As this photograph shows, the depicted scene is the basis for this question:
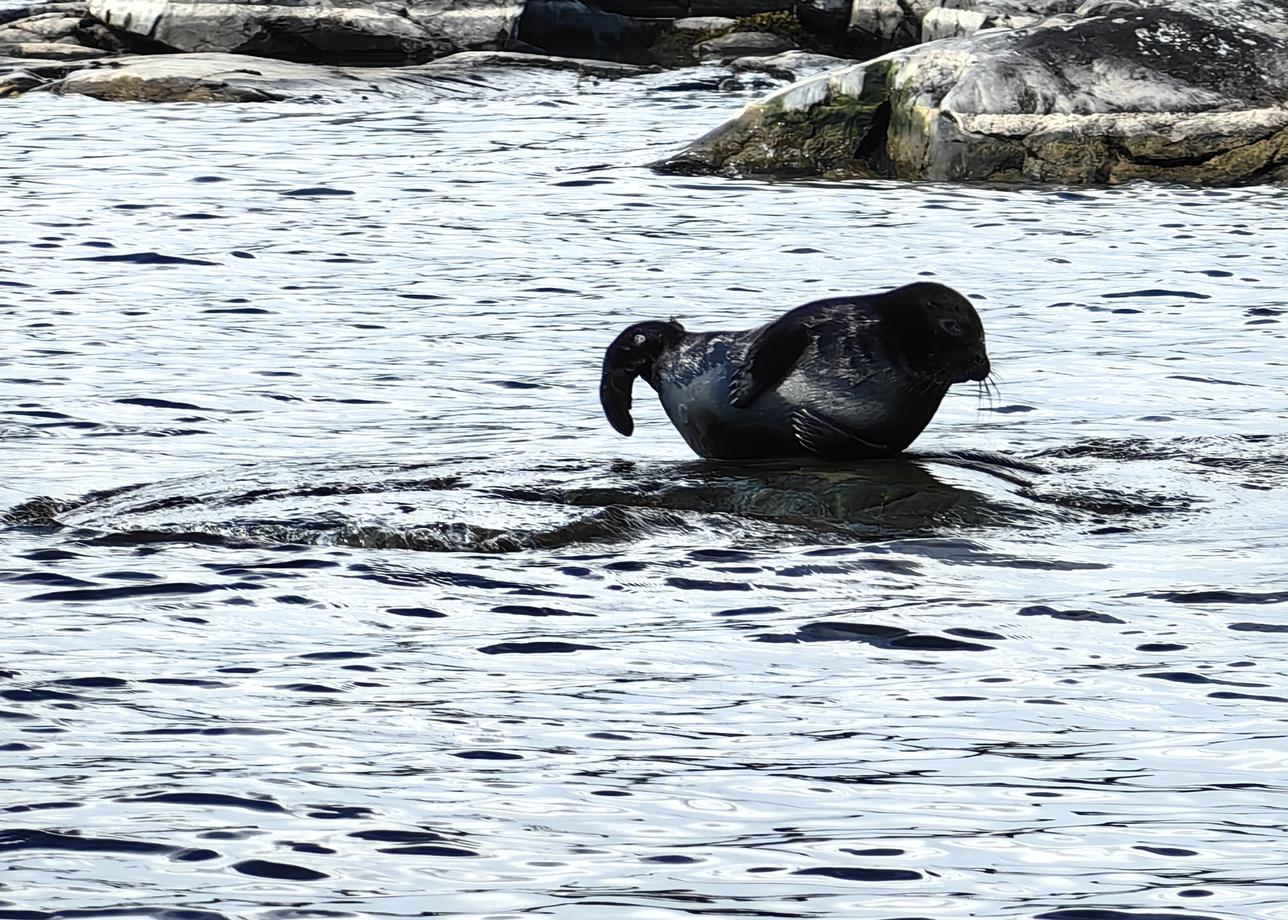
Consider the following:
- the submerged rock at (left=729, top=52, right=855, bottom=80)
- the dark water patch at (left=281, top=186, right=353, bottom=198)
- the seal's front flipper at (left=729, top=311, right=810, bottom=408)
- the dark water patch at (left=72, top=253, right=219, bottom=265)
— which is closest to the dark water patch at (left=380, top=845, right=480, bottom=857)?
the seal's front flipper at (left=729, top=311, right=810, bottom=408)

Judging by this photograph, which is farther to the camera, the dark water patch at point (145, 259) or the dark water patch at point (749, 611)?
the dark water patch at point (145, 259)

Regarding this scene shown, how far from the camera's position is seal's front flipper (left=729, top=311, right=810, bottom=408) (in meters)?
8.31

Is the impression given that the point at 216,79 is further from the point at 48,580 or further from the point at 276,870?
the point at 276,870

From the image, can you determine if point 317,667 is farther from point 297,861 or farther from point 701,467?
point 701,467

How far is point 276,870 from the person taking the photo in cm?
442

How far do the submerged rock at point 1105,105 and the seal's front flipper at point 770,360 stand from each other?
1097 centimetres

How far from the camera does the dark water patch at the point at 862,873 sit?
4371 millimetres

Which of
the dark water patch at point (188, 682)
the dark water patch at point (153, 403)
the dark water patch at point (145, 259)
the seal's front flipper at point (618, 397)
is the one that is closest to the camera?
the dark water patch at point (188, 682)

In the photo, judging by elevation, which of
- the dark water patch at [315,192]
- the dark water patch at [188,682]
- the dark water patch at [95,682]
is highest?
the dark water patch at [315,192]

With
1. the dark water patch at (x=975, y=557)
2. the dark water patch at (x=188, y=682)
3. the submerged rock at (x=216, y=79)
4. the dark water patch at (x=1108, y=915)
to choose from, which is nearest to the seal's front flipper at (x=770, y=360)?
the dark water patch at (x=975, y=557)

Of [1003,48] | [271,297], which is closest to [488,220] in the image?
[271,297]

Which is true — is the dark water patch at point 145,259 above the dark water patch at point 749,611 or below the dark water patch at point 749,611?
above

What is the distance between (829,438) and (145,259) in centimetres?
796

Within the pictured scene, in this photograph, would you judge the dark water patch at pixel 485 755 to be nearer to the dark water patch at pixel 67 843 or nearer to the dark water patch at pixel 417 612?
the dark water patch at pixel 67 843
